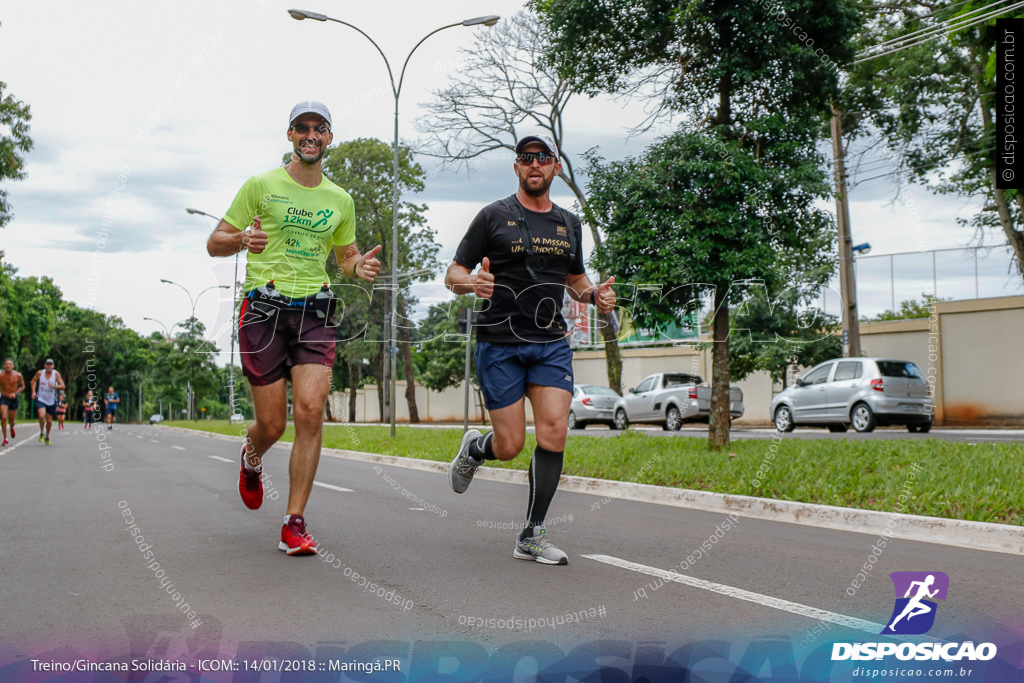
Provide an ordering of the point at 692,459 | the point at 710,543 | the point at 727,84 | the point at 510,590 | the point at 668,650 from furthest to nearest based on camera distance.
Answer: the point at 727,84 < the point at 692,459 < the point at 710,543 < the point at 510,590 < the point at 668,650

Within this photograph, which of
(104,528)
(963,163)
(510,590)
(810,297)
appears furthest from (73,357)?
(510,590)

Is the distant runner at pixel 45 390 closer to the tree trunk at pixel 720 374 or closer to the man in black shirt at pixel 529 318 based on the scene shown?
the tree trunk at pixel 720 374

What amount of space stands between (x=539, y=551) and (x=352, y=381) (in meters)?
44.5

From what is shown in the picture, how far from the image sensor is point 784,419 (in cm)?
1991

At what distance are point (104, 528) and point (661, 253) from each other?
672 cm

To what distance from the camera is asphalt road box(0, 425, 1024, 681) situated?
124 inches

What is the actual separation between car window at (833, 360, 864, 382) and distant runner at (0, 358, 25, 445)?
15.6 m

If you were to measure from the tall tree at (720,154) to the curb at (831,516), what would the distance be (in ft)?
8.30

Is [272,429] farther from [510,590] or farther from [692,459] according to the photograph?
[692,459]

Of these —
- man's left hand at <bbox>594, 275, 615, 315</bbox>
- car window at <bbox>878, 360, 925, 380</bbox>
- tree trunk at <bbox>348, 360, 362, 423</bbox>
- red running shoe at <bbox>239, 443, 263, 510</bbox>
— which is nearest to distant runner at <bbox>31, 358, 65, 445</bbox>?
red running shoe at <bbox>239, 443, 263, 510</bbox>

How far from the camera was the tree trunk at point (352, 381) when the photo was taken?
44656 millimetres

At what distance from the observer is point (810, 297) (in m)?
23.5

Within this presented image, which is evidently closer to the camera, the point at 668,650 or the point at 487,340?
the point at 668,650

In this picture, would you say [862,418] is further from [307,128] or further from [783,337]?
[307,128]
